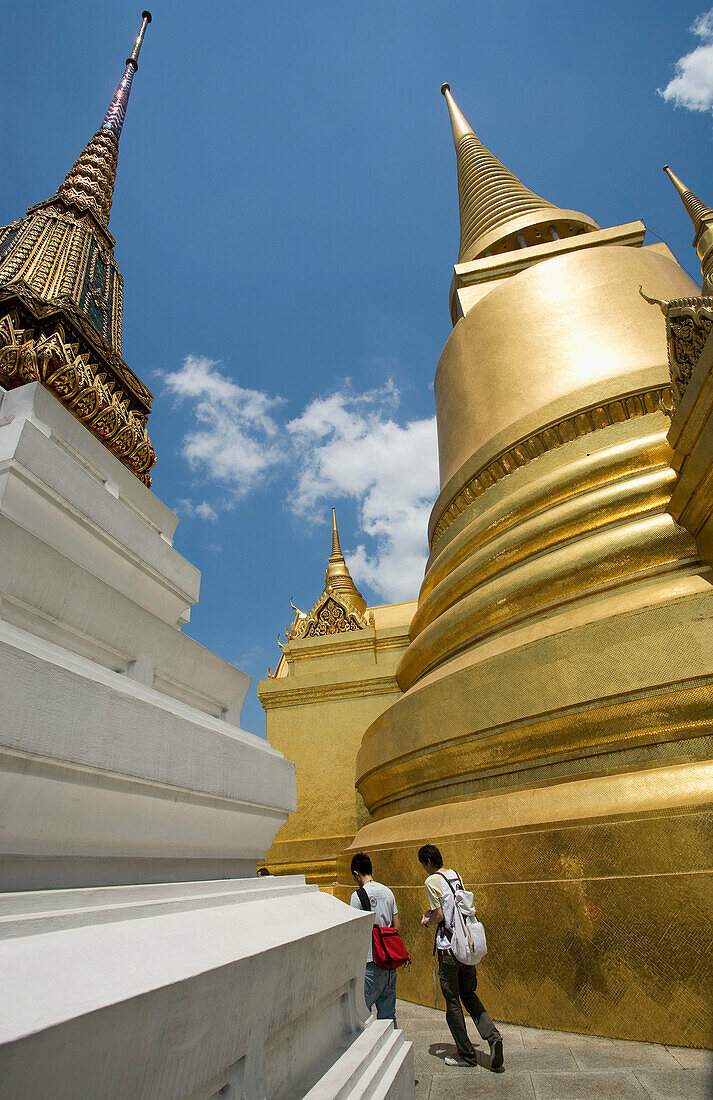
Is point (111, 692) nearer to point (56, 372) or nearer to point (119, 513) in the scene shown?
point (119, 513)

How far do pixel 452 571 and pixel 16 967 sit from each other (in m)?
4.13

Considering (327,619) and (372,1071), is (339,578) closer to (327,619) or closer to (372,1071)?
(327,619)

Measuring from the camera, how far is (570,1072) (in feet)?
6.84

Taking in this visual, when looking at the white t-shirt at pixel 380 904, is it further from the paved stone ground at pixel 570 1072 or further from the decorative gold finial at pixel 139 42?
the decorative gold finial at pixel 139 42

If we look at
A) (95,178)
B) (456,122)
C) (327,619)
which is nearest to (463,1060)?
(95,178)

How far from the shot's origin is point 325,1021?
162cm

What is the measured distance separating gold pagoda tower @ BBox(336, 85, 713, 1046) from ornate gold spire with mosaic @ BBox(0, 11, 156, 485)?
2.24 m

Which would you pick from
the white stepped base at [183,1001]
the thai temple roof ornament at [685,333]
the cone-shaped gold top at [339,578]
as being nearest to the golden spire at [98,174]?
the thai temple roof ornament at [685,333]

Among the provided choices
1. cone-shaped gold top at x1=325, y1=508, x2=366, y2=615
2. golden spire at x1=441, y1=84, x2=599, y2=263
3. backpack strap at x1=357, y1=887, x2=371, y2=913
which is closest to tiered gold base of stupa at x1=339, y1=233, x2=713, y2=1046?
backpack strap at x1=357, y1=887, x2=371, y2=913

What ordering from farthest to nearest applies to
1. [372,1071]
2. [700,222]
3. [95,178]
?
[700,222] → [95,178] → [372,1071]

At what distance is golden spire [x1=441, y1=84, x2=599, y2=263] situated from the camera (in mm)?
7695

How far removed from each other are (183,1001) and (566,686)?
8.32 ft

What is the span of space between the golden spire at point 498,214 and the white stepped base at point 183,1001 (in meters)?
7.95

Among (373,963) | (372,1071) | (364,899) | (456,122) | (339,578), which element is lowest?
(372,1071)
